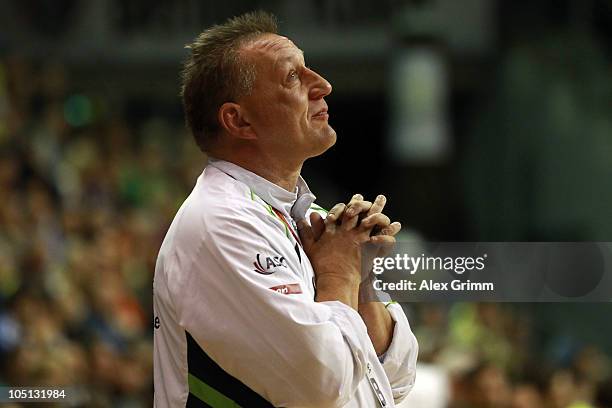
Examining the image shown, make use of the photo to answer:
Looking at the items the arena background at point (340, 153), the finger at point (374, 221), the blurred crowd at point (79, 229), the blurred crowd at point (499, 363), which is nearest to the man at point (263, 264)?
the finger at point (374, 221)

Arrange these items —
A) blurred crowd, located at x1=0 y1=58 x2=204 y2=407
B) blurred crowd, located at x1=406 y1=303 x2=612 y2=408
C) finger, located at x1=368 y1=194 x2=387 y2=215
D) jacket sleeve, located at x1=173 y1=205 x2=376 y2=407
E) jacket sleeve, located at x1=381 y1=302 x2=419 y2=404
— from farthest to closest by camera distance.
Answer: blurred crowd, located at x1=0 y1=58 x2=204 y2=407
blurred crowd, located at x1=406 y1=303 x2=612 y2=408
jacket sleeve, located at x1=381 y1=302 x2=419 y2=404
finger, located at x1=368 y1=194 x2=387 y2=215
jacket sleeve, located at x1=173 y1=205 x2=376 y2=407

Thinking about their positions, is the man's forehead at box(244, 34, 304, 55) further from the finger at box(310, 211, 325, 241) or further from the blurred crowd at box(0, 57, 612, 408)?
the blurred crowd at box(0, 57, 612, 408)

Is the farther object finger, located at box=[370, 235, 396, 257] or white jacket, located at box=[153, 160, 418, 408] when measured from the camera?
finger, located at box=[370, 235, 396, 257]

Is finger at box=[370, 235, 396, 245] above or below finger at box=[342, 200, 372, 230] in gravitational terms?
below

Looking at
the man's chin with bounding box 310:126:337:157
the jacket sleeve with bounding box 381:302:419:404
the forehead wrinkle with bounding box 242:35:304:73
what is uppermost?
the forehead wrinkle with bounding box 242:35:304:73

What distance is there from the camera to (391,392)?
7.21 feet

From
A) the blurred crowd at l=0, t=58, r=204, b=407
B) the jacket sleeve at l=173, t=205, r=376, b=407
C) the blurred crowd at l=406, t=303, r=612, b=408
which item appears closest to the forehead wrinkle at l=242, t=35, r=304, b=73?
the jacket sleeve at l=173, t=205, r=376, b=407

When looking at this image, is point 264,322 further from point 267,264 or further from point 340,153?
point 340,153

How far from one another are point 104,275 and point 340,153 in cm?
143

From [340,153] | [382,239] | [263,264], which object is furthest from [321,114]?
[340,153]

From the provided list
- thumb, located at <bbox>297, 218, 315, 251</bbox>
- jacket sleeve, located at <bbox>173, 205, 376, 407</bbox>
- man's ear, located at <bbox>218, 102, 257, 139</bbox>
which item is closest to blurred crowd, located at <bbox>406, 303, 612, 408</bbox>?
thumb, located at <bbox>297, 218, 315, 251</bbox>

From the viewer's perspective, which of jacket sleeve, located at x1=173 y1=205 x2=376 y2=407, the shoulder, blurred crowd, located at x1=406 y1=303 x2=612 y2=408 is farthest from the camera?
blurred crowd, located at x1=406 y1=303 x2=612 y2=408

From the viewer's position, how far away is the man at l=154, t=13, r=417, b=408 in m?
1.94

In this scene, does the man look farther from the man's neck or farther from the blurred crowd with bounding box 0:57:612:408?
the blurred crowd with bounding box 0:57:612:408
